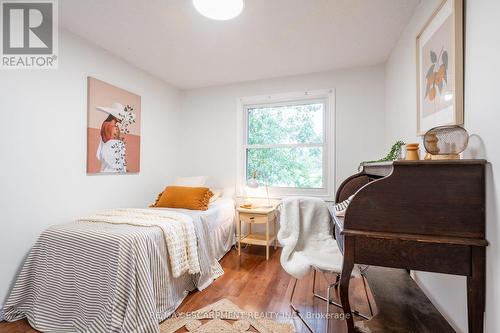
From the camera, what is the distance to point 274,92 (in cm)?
324

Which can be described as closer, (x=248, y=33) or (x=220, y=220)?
(x=248, y=33)

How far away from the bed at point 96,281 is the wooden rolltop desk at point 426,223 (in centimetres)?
136

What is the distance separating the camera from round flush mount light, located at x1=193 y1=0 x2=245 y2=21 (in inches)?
62.8

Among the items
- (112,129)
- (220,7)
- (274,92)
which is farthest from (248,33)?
(112,129)

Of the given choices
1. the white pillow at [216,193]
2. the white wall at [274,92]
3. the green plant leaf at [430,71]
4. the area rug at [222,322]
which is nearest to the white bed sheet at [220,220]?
the white pillow at [216,193]

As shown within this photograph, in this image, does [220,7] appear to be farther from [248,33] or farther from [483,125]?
[483,125]

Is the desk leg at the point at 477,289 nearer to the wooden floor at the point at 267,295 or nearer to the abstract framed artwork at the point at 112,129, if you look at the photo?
the wooden floor at the point at 267,295

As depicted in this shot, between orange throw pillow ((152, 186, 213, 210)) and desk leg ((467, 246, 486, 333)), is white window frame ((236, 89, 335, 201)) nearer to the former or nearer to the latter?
orange throw pillow ((152, 186, 213, 210))

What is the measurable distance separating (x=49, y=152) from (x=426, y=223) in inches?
109

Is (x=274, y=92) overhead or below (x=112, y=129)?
overhead

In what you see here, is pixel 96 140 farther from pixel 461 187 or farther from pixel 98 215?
pixel 461 187

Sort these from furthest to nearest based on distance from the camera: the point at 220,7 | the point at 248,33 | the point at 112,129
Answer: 1. the point at 112,129
2. the point at 248,33
3. the point at 220,7

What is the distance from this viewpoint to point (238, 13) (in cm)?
174

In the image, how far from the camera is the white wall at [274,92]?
9.30 ft
